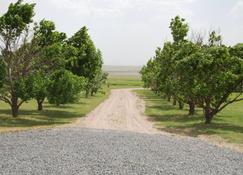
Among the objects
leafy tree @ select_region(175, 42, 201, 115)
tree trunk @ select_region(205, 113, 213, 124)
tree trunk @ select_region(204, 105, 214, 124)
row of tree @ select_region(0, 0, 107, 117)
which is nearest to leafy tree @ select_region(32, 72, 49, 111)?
row of tree @ select_region(0, 0, 107, 117)

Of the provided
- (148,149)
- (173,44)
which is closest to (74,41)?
(173,44)

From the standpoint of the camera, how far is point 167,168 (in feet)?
73.2

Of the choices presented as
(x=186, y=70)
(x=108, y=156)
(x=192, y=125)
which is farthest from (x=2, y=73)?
(x=108, y=156)

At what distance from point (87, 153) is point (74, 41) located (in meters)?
34.9

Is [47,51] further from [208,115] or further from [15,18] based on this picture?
[208,115]

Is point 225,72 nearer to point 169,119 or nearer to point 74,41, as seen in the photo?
point 169,119

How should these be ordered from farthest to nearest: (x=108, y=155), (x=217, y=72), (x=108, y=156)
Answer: (x=217, y=72) < (x=108, y=155) < (x=108, y=156)

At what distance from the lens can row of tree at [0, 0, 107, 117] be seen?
149 feet

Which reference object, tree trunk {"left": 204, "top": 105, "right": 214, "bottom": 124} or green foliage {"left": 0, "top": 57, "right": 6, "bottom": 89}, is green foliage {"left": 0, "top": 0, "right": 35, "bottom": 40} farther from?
tree trunk {"left": 204, "top": 105, "right": 214, "bottom": 124}

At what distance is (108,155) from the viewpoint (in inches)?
968

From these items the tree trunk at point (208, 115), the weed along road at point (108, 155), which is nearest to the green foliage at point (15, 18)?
the weed along road at point (108, 155)

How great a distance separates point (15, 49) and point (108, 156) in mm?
27032

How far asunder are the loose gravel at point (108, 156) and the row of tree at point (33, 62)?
45.8 feet

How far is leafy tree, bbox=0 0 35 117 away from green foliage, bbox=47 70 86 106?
469 centimetres
